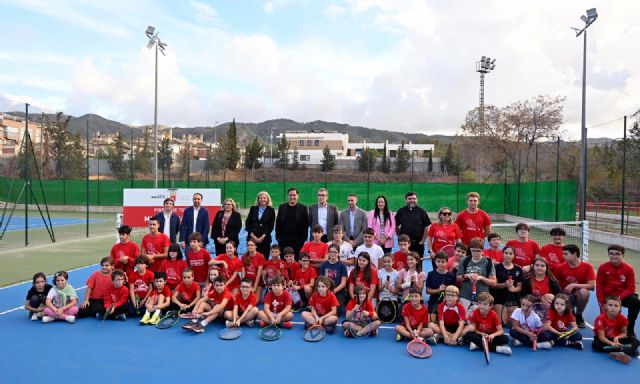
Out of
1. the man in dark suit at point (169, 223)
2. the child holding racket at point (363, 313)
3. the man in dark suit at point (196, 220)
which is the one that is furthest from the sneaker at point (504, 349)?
the man in dark suit at point (169, 223)

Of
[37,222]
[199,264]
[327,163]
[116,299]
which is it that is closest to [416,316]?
[199,264]

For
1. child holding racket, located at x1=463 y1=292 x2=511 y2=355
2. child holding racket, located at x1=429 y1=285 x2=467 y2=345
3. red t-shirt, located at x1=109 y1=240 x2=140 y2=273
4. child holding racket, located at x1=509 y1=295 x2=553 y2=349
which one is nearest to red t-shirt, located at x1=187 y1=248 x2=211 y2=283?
red t-shirt, located at x1=109 y1=240 x2=140 y2=273

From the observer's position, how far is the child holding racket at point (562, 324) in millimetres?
5801

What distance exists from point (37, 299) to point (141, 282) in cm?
136

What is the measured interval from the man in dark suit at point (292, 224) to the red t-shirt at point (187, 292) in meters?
1.71

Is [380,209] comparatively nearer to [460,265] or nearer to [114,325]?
[460,265]

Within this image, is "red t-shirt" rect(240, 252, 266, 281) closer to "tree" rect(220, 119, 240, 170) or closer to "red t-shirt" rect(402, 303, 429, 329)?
"red t-shirt" rect(402, 303, 429, 329)

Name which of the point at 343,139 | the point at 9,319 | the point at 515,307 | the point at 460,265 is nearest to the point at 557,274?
the point at 515,307

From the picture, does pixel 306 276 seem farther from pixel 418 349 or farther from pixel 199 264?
pixel 418 349

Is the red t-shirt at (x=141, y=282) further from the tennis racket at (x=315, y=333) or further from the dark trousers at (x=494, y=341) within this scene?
the dark trousers at (x=494, y=341)

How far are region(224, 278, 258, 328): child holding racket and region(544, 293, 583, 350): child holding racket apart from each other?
3656 millimetres

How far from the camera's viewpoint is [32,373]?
4.77 m

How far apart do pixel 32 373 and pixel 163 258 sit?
298 centimetres

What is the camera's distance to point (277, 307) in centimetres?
655
